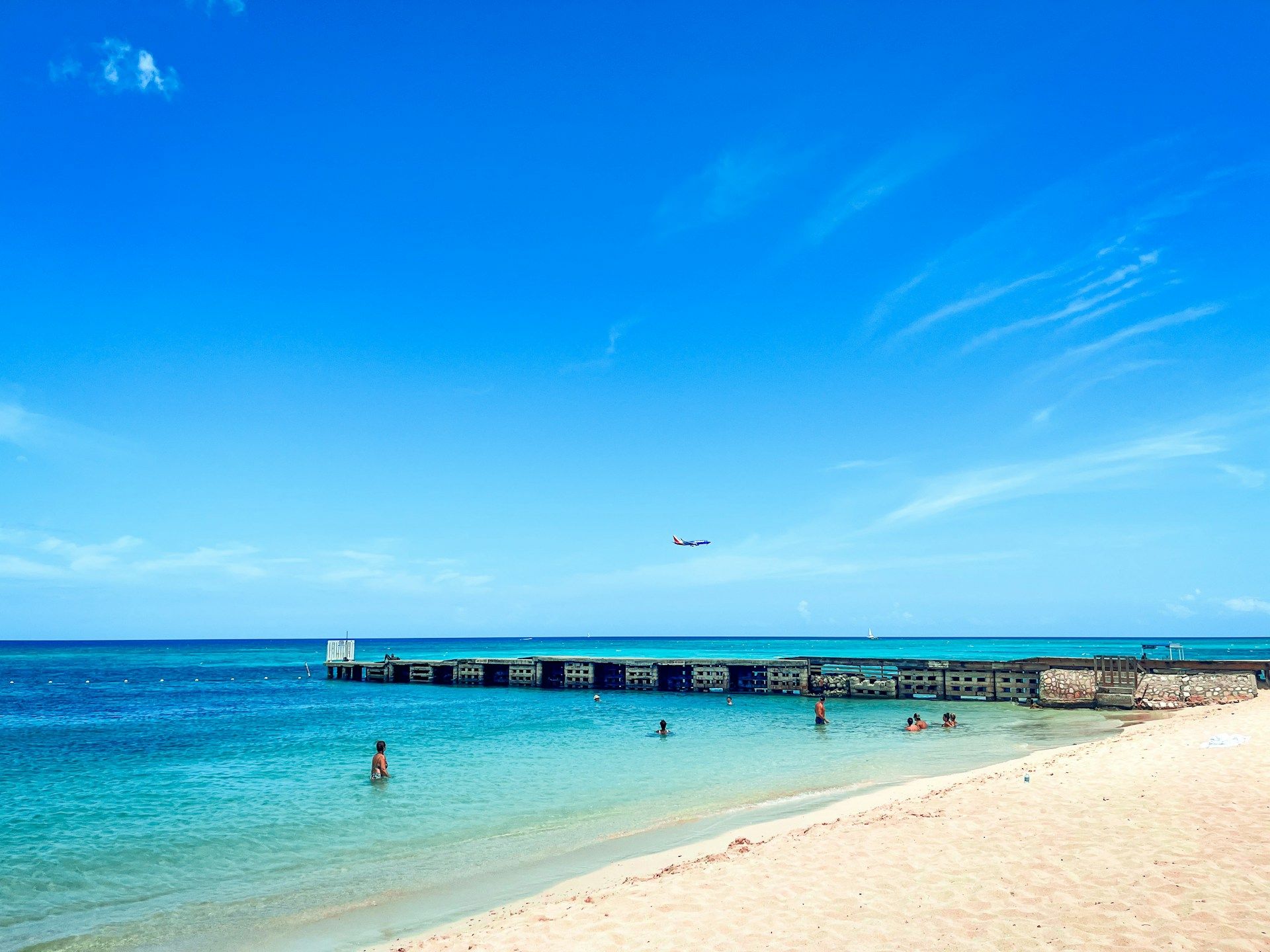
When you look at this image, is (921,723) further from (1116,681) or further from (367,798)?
(367,798)

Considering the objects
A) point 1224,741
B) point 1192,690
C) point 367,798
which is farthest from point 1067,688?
point 367,798

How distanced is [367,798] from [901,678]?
35271mm

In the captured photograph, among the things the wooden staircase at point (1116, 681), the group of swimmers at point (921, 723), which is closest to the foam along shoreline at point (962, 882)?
the group of swimmers at point (921, 723)

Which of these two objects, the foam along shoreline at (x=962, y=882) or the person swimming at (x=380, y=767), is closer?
the foam along shoreline at (x=962, y=882)

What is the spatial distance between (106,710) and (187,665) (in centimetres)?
7093

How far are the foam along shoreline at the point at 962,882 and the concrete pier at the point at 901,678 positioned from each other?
24.2m

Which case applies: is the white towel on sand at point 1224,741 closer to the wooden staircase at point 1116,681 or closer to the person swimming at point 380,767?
the wooden staircase at point 1116,681

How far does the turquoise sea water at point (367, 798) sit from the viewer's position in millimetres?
11930

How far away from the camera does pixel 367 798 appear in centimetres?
1952

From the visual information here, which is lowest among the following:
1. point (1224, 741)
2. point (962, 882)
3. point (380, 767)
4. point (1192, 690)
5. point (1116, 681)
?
point (380, 767)

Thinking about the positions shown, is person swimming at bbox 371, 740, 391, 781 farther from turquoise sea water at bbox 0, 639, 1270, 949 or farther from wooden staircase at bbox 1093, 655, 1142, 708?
wooden staircase at bbox 1093, 655, 1142, 708

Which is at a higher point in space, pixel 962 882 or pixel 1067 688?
pixel 962 882

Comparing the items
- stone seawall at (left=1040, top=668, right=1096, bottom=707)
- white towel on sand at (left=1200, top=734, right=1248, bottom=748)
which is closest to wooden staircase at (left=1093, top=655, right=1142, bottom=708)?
stone seawall at (left=1040, top=668, right=1096, bottom=707)

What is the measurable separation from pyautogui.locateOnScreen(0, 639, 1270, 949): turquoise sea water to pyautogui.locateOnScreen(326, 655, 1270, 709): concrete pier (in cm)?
264
